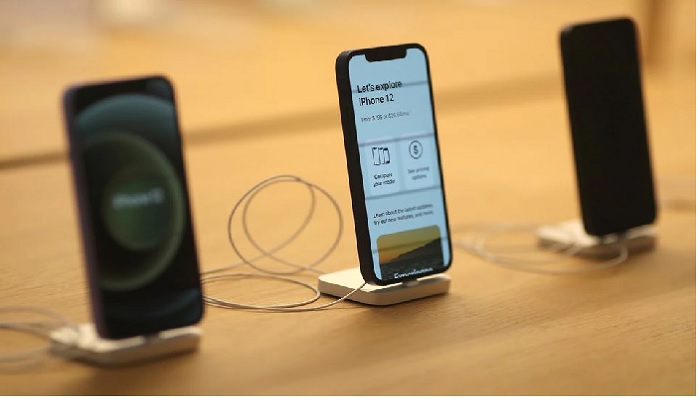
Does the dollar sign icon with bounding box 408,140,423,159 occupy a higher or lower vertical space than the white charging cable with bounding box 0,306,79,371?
higher

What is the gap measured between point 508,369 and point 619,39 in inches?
17.6

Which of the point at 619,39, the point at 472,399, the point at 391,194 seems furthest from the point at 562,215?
the point at 472,399

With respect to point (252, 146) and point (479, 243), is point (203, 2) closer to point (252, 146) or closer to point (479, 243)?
point (252, 146)

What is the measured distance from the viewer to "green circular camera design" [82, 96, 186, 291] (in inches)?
34.4

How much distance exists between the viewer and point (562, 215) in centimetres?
145

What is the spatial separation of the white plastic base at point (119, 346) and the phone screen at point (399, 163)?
0.19 metres

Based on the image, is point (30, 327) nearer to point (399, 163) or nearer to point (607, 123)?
point (399, 163)

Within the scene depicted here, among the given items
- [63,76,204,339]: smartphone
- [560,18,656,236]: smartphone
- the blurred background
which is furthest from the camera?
the blurred background

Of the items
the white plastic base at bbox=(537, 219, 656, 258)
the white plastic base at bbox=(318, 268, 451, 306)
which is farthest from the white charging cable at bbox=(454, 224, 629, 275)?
the white plastic base at bbox=(318, 268, 451, 306)

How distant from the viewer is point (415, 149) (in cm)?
107

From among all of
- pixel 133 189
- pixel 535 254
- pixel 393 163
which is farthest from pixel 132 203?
pixel 535 254

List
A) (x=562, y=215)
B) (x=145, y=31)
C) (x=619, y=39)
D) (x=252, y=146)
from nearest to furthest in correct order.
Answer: (x=619, y=39) → (x=562, y=215) → (x=252, y=146) → (x=145, y=31)

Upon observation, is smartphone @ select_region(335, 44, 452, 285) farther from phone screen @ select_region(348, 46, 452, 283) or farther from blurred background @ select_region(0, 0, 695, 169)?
blurred background @ select_region(0, 0, 695, 169)

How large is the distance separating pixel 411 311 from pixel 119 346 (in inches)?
10.9
